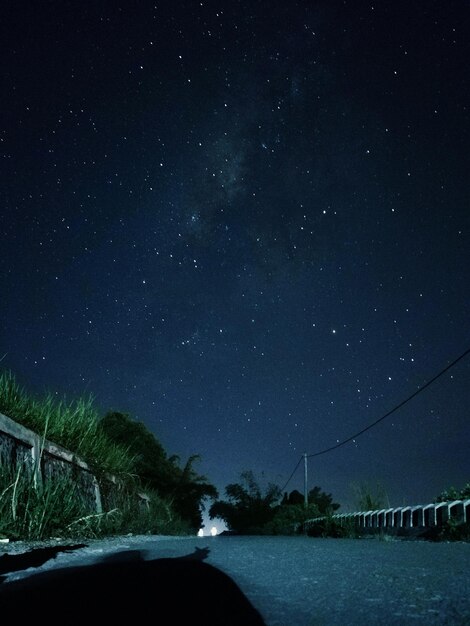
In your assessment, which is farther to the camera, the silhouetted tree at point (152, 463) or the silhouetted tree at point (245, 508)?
the silhouetted tree at point (245, 508)

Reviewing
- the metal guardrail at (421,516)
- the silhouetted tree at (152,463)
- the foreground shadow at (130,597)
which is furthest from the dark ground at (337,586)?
the silhouetted tree at (152,463)

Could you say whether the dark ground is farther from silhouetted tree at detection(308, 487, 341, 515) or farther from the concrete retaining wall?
silhouetted tree at detection(308, 487, 341, 515)

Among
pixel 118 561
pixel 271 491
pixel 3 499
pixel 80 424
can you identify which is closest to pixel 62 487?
pixel 3 499

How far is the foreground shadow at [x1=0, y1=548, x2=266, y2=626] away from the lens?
2018mm

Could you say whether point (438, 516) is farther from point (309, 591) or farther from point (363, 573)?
point (309, 591)

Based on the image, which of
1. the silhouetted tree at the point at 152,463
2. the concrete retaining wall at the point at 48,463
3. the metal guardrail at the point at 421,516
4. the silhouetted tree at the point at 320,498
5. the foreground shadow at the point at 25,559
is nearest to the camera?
the foreground shadow at the point at 25,559

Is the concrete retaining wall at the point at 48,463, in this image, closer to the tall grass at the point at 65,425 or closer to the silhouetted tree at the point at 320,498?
the tall grass at the point at 65,425

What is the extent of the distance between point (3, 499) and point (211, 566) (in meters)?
2.53

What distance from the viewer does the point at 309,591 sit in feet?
8.20

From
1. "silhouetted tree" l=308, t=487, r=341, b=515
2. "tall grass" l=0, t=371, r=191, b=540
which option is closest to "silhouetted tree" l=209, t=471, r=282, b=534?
"silhouetted tree" l=308, t=487, r=341, b=515

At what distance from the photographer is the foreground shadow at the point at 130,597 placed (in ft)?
6.62

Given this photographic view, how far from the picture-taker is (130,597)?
7.91 feet

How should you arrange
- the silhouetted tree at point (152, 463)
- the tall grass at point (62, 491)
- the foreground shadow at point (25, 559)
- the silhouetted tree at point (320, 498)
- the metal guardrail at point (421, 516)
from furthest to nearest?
the silhouetted tree at point (320, 498), the silhouetted tree at point (152, 463), the metal guardrail at point (421, 516), the tall grass at point (62, 491), the foreground shadow at point (25, 559)

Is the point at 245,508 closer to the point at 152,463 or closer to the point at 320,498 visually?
the point at 320,498
